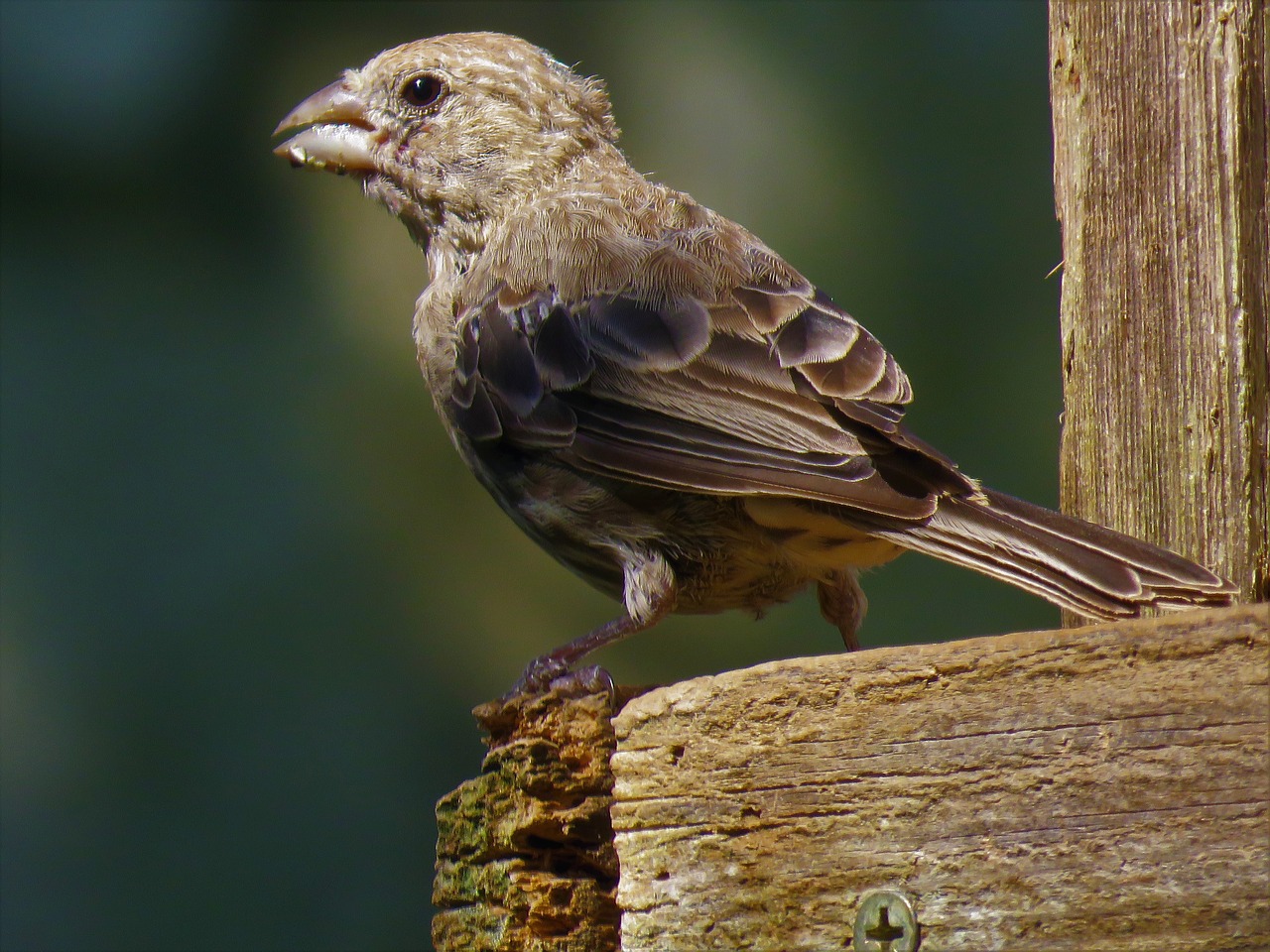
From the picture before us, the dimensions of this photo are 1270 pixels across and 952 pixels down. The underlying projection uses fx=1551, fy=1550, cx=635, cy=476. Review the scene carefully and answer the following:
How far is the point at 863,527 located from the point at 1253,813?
1240mm

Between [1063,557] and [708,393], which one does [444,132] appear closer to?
[708,393]

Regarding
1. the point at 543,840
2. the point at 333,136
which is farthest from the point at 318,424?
the point at 543,840

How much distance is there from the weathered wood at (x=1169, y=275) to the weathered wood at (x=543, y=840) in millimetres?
965

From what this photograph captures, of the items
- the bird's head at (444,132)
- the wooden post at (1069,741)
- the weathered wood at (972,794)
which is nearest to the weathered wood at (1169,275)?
the wooden post at (1069,741)

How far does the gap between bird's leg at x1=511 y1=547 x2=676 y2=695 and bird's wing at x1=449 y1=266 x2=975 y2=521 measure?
221 mm

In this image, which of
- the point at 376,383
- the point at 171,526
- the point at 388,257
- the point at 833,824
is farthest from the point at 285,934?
the point at 833,824

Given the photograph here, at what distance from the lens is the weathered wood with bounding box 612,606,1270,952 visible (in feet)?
5.47

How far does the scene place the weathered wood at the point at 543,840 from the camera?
7.17ft

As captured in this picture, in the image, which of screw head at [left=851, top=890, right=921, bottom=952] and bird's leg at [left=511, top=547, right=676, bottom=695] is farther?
bird's leg at [left=511, top=547, right=676, bottom=695]

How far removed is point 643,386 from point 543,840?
1.22m

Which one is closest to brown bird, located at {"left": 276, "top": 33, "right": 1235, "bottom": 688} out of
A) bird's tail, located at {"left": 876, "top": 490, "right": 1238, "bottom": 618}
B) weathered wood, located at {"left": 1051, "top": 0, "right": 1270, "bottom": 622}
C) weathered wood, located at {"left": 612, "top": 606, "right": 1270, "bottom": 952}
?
bird's tail, located at {"left": 876, "top": 490, "right": 1238, "bottom": 618}

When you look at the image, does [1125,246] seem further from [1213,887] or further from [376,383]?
[376,383]

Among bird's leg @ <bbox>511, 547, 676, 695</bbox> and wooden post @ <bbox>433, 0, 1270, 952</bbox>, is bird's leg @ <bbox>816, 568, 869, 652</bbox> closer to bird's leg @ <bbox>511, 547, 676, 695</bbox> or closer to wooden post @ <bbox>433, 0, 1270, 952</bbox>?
bird's leg @ <bbox>511, 547, 676, 695</bbox>

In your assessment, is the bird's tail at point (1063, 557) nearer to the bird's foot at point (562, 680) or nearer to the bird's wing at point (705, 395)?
the bird's wing at point (705, 395)
